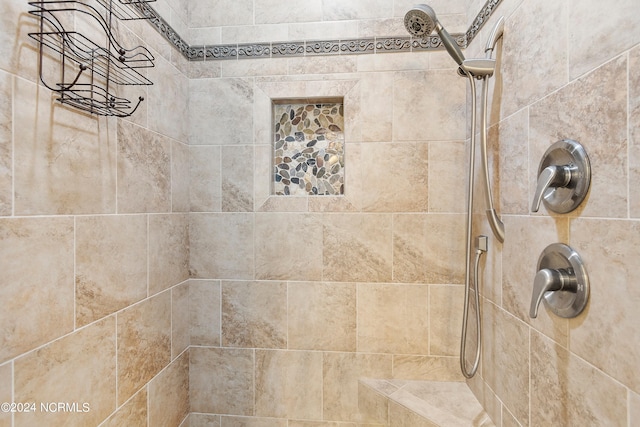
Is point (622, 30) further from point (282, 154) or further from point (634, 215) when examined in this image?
point (282, 154)

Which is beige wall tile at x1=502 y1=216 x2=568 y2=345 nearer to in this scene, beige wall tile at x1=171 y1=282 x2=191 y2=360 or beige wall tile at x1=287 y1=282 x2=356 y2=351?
beige wall tile at x1=287 y1=282 x2=356 y2=351

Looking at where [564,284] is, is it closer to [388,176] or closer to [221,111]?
[388,176]

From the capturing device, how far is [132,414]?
46.2 inches

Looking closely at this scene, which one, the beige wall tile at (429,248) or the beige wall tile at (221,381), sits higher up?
the beige wall tile at (429,248)

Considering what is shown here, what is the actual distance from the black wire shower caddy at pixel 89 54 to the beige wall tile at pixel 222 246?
2.05 feet

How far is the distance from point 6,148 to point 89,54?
40cm

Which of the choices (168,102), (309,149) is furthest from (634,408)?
(168,102)

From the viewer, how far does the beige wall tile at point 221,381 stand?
1.56 meters

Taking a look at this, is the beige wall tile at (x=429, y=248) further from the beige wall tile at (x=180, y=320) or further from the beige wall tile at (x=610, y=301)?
the beige wall tile at (x=180, y=320)

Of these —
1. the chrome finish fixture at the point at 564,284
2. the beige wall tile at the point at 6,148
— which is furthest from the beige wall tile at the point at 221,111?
the chrome finish fixture at the point at 564,284

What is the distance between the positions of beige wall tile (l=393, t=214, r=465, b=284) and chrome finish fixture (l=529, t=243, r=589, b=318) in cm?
64

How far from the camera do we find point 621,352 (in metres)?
0.63

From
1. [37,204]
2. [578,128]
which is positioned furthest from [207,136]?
[578,128]

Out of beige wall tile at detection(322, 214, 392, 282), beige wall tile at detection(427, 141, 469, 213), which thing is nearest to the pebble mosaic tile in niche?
beige wall tile at detection(322, 214, 392, 282)
